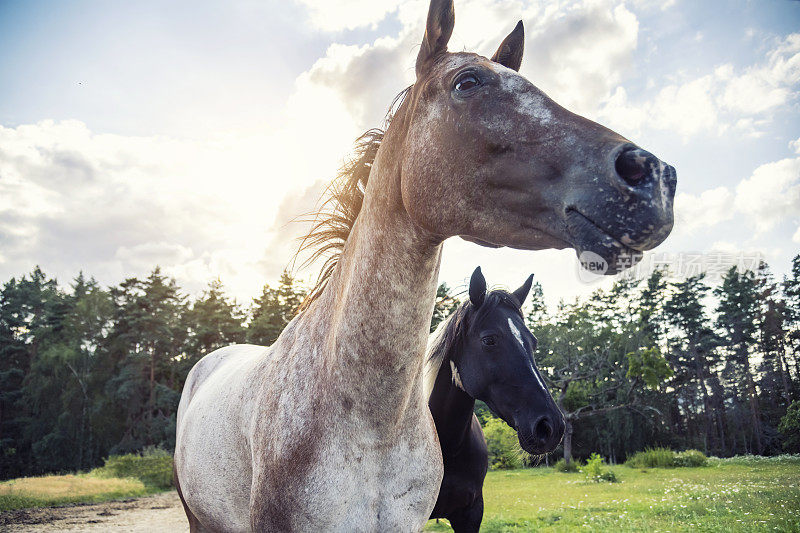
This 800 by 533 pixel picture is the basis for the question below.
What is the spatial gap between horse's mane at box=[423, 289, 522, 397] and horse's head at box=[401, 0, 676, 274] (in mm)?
2525

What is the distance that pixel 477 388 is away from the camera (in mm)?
3875

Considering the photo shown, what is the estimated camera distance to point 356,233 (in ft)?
7.07

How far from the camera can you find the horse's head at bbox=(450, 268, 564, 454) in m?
3.43

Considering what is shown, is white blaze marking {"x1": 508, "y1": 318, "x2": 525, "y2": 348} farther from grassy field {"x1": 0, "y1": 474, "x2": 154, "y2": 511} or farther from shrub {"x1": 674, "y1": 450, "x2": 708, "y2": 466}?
shrub {"x1": 674, "y1": 450, "x2": 708, "y2": 466}

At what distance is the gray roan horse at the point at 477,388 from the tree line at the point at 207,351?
1077 inches

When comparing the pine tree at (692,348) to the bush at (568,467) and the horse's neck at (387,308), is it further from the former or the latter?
the horse's neck at (387,308)

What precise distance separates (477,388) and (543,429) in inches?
25.4

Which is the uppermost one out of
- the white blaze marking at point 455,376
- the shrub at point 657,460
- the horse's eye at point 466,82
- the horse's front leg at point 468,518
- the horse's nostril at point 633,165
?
the horse's eye at point 466,82

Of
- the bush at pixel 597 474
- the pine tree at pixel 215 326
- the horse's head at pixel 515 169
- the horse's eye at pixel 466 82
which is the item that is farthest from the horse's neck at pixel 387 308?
the pine tree at pixel 215 326

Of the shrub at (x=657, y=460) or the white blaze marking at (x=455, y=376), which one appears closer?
the white blaze marking at (x=455, y=376)

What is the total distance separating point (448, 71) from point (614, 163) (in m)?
0.83

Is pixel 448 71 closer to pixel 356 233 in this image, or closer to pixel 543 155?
pixel 543 155

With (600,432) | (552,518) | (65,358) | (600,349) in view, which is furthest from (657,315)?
(65,358)

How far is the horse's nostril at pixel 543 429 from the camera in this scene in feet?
11.2
